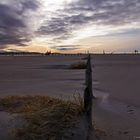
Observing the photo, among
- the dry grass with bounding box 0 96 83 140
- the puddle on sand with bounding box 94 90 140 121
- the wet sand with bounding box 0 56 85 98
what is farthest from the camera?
the wet sand with bounding box 0 56 85 98

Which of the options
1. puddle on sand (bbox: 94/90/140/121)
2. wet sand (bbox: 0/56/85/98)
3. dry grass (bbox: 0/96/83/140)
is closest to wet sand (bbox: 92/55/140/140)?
puddle on sand (bbox: 94/90/140/121)

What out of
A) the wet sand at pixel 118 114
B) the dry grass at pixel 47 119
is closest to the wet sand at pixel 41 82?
the wet sand at pixel 118 114

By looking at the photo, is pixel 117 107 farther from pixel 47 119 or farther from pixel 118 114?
pixel 47 119

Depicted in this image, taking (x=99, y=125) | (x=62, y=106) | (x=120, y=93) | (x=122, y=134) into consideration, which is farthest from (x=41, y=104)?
(x=120, y=93)

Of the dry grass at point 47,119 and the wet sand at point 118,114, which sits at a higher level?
the dry grass at point 47,119

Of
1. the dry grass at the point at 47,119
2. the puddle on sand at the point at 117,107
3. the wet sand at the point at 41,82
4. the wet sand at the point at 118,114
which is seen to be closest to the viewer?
the dry grass at the point at 47,119

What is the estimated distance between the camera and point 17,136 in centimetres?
623

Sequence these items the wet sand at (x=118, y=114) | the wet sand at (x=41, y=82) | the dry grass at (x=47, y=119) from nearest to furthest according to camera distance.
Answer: the dry grass at (x=47, y=119) < the wet sand at (x=118, y=114) < the wet sand at (x=41, y=82)

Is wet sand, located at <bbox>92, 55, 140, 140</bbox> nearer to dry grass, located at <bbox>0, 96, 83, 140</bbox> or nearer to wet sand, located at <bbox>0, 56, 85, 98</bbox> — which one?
dry grass, located at <bbox>0, 96, 83, 140</bbox>

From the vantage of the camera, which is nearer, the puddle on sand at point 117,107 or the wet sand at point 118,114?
the wet sand at point 118,114

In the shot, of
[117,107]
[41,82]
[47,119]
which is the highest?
[47,119]

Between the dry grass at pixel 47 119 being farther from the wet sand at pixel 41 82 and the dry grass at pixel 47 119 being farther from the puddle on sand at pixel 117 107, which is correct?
the wet sand at pixel 41 82

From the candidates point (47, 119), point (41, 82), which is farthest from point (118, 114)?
point (41, 82)

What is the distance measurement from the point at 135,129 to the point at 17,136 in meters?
3.24
